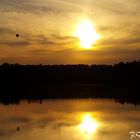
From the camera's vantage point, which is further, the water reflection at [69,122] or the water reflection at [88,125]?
the water reflection at [88,125]

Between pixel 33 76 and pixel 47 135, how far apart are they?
86.2m

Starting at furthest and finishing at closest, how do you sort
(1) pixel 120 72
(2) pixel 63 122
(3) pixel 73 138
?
(1) pixel 120 72 → (2) pixel 63 122 → (3) pixel 73 138

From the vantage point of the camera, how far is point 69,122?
28.6 m

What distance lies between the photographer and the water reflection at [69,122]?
2316 centimetres

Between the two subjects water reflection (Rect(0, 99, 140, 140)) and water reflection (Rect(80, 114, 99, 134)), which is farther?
water reflection (Rect(80, 114, 99, 134))

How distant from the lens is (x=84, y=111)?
115 feet

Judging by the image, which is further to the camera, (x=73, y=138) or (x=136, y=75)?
(x=136, y=75)

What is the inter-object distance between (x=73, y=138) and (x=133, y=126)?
14.7 feet

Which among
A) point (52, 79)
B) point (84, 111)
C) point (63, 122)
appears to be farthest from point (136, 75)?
point (63, 122)

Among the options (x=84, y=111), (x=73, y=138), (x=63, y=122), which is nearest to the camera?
(x=73, y=138)

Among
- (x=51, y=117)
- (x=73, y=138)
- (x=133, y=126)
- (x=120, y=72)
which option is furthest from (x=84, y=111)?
(x=120, y=72)

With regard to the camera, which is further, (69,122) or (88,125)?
(69,122)

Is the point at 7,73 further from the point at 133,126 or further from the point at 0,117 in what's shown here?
the point at 133,126

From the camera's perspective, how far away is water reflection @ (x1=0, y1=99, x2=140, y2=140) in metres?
23.2
